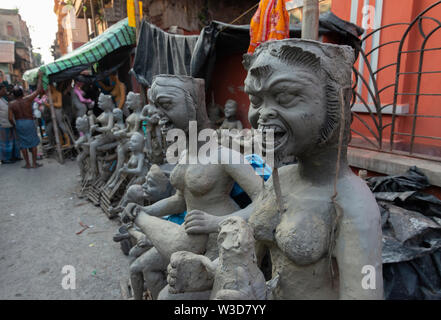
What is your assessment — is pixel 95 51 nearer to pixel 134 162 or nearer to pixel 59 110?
pixel 59 110

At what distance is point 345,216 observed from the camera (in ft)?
3.53

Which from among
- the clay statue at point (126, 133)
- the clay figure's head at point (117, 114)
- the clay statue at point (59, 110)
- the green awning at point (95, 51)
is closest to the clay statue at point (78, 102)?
the clay statue at point (59, 110)

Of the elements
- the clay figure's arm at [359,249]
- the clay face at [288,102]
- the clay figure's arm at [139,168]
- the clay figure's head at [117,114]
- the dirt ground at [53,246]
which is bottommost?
the dirt ground at [53,246]

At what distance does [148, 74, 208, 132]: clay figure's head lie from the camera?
6.24 feet

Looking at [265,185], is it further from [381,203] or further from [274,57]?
[381,203]

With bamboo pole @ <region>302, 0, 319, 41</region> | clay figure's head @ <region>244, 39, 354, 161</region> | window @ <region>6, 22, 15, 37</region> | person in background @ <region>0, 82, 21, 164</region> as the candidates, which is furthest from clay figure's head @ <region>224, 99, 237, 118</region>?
window @ <region>6, 22, 15, 37</region>

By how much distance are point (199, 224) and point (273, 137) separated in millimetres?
687

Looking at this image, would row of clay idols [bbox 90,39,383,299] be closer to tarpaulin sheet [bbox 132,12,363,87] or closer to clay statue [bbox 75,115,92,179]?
tarpaulin sheet [bbox 132,12,363,87]

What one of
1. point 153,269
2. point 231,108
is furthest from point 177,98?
point 231,108

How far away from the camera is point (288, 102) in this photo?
3.42ft

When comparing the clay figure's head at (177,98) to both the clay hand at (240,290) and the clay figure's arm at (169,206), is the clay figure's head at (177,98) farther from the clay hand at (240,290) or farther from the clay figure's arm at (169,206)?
the clay hand at (240,290)

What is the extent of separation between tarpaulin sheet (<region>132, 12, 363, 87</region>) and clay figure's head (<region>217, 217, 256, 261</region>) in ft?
12.8

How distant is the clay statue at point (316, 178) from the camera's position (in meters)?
1.03

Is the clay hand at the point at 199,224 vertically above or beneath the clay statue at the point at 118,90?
beneath
